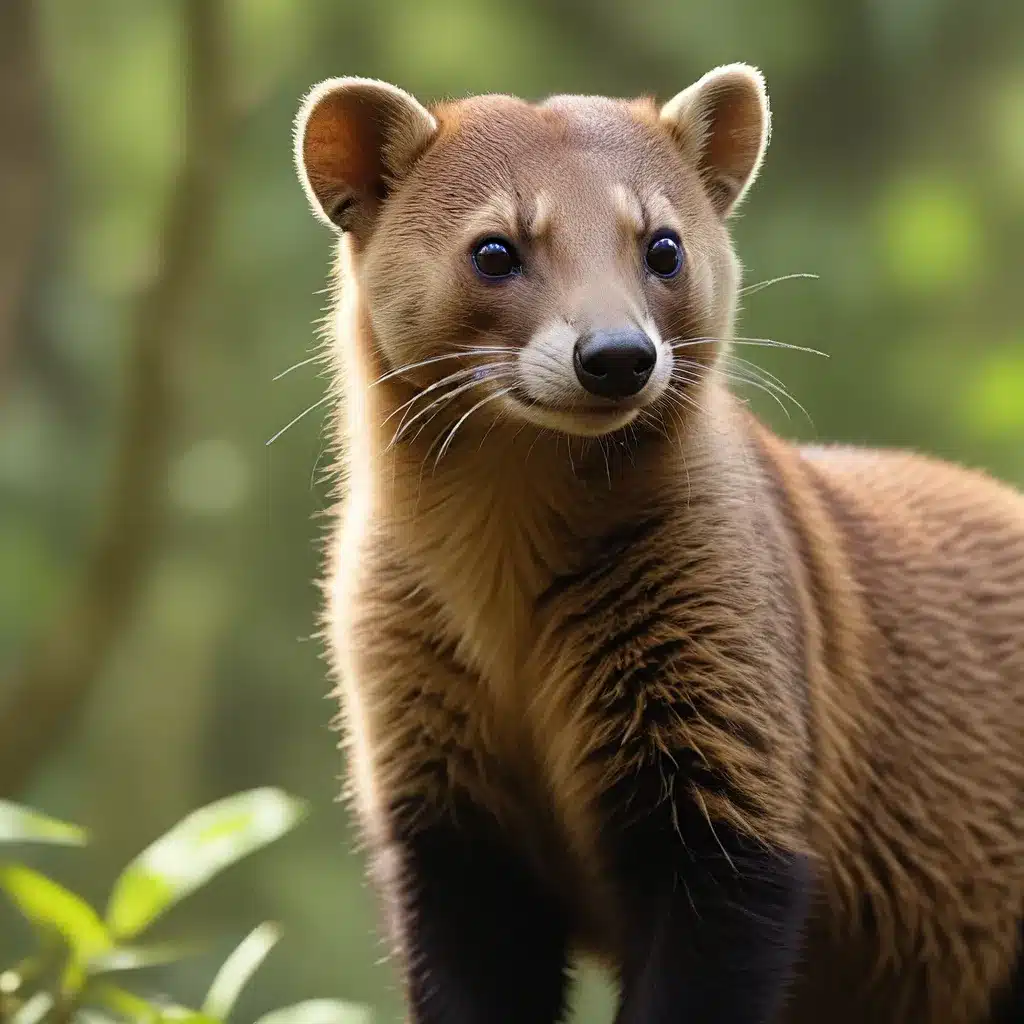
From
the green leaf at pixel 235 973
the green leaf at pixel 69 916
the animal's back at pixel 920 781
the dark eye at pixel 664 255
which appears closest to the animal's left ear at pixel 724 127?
the dark eye at pixel 664 255

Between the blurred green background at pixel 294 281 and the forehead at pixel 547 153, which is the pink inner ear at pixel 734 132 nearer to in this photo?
the forehead at pixel 547 153

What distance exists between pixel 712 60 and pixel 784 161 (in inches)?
27.2

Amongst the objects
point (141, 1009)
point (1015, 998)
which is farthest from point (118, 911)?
point (1015, 998)

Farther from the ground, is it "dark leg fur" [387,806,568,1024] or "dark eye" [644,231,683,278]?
"dark eye" [644,231,683,278]

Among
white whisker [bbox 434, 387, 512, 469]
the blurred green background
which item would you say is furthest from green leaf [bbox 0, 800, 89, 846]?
the blurred green background

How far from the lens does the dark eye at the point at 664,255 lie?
3389 millimetres

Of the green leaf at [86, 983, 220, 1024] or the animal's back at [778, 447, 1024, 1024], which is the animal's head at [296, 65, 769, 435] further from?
the green leaf at [86, 983, 220, 1024]

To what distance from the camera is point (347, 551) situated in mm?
3734

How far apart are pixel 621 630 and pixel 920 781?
2.67 feet

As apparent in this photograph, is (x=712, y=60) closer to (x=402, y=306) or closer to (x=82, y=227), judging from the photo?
(x=82, y=227)

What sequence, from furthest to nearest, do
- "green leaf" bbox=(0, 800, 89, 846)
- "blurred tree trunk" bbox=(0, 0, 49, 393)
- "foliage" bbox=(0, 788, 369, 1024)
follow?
"blurred tree trunk" bbox=(0, 0, 49, 393) < "foliage" bbox=(0, 788, 369, 1024) < "green leaf" bbox=(0, 800, 89, 846)

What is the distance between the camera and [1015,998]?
3.75 m

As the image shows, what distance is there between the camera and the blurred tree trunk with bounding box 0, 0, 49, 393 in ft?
14.3

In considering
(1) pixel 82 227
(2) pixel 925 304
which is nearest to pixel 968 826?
(2) pixel 925 304
